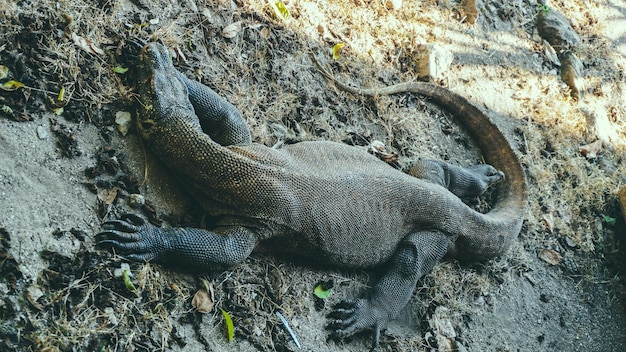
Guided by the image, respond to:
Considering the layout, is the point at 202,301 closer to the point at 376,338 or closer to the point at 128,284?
the point at 128,284

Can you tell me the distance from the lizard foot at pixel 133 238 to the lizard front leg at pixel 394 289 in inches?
54.5

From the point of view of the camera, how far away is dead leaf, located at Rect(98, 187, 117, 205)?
3885 millimetres

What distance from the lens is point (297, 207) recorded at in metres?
4.26

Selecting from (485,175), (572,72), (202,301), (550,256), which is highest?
(572,72)

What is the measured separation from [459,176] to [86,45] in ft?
10.9

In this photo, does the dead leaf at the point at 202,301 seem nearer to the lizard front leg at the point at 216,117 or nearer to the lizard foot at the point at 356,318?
the lizard foot at the point at 356,318

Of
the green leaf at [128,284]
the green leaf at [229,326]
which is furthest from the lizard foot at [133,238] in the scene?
the green leaf at [229,326]

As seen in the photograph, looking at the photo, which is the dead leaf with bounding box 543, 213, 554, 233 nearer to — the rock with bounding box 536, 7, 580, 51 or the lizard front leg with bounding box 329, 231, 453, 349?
the lizard front leg with bounding box 329, 231, 453, 349

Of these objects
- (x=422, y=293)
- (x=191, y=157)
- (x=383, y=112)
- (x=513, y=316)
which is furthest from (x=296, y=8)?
(x=513, y=316)

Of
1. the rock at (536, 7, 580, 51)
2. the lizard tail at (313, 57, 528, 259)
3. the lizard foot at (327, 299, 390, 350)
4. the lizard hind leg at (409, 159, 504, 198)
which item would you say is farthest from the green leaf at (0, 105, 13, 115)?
the rock at (536, 7, 580, 51)

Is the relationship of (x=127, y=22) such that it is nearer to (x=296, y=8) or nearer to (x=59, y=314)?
(x=296, y=8)

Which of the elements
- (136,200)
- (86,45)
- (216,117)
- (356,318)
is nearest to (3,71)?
(86,45)

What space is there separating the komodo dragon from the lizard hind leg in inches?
1.0

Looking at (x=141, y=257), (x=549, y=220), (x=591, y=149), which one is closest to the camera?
(x=141, y=257)
